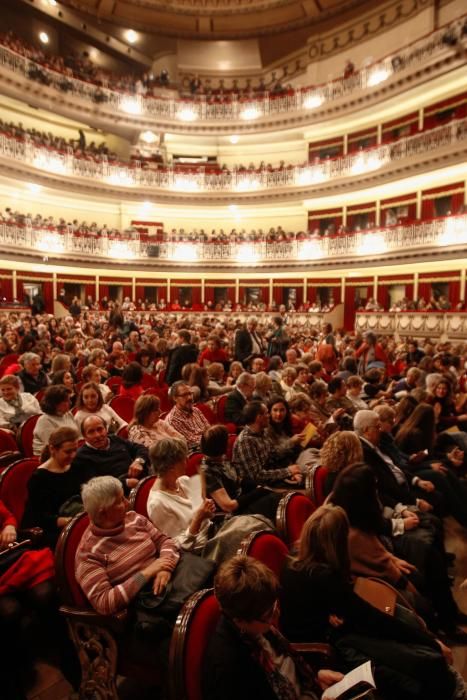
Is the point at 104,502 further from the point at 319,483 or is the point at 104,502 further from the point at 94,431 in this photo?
the point at 319,483

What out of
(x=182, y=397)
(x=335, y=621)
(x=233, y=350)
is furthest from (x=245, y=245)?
(x=335, y=621)

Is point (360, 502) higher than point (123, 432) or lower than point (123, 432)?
higher

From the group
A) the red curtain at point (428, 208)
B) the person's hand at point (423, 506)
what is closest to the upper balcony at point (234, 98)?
the red curtain at point (428, 208)

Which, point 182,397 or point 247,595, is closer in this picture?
point 247,595

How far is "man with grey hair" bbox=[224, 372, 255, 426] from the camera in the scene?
5230 millimetres

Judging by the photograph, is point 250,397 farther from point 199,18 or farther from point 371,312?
point 199,18

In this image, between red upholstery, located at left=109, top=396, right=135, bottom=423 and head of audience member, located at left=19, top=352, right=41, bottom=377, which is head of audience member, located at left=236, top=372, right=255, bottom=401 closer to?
red upholstery, located at left=109, top=396, right=135, bottom=423

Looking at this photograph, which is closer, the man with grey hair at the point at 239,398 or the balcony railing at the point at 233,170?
Answer: the man with grey hair at the point at 239,398

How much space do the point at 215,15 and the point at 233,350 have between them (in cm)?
2161

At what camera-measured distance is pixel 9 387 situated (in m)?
4.77

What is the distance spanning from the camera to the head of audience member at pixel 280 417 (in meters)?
4.35

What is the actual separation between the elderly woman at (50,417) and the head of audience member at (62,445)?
1.00m

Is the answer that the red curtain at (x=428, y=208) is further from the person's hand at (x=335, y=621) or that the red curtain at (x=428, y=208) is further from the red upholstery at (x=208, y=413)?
the person's hand at (x=335, y=621)

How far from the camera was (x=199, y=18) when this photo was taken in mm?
24641
